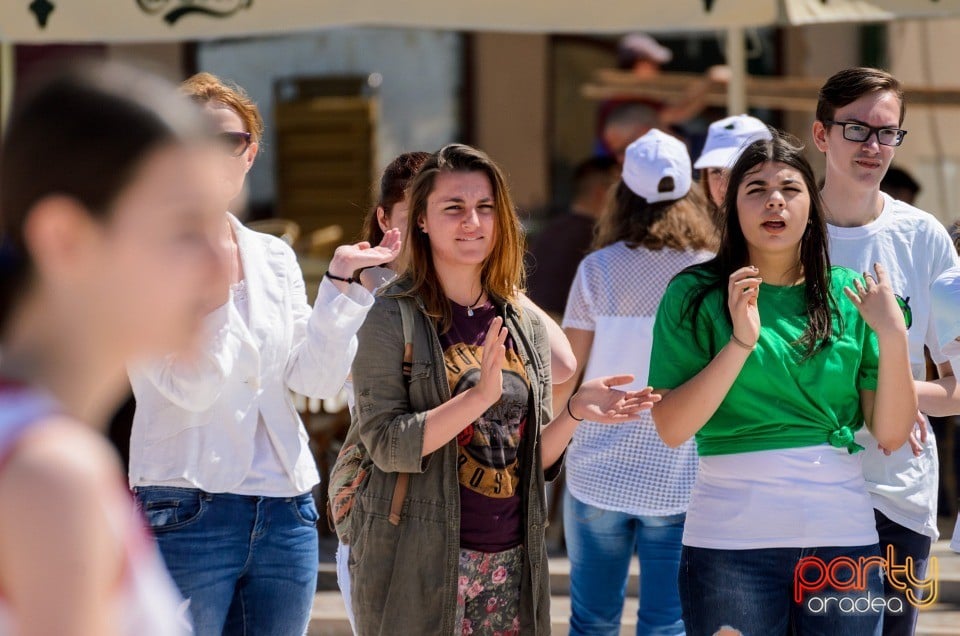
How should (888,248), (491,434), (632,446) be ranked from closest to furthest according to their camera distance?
(491,434) < (888,248) < (632,446)

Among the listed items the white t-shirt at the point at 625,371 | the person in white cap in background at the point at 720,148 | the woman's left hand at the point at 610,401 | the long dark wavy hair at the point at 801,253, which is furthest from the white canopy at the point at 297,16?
the woman's left hand at the point at 610,401

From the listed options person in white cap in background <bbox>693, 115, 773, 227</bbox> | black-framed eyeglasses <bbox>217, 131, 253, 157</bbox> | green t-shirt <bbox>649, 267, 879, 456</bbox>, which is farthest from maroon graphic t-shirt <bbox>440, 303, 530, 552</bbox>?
person in white cap in background <bbox>693, 115, 773, 227</bbox>

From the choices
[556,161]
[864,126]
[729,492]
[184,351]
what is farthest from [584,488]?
[556,161]

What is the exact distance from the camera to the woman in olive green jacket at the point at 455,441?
3.04 metres

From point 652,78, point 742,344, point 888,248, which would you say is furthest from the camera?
point 652,78

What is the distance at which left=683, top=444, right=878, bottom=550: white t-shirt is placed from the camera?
307 centimetres

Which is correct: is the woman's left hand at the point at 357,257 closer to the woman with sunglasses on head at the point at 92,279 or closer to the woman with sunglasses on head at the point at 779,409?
the woman with sunglasses on head at the point at 779,409

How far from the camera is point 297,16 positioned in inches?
203

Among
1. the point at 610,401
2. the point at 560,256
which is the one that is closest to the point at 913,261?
the point at 610,401

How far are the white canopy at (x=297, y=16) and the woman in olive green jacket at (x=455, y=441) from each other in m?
2.05

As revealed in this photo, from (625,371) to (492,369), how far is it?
1286 millimetres

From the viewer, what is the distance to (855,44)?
8.94 metres

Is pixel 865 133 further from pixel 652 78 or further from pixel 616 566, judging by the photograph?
pixel 652 78

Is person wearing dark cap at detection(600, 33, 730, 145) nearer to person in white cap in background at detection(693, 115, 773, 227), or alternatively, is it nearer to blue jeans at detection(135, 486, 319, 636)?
person in white cap in background at detection(693, 115, 773, 227)
